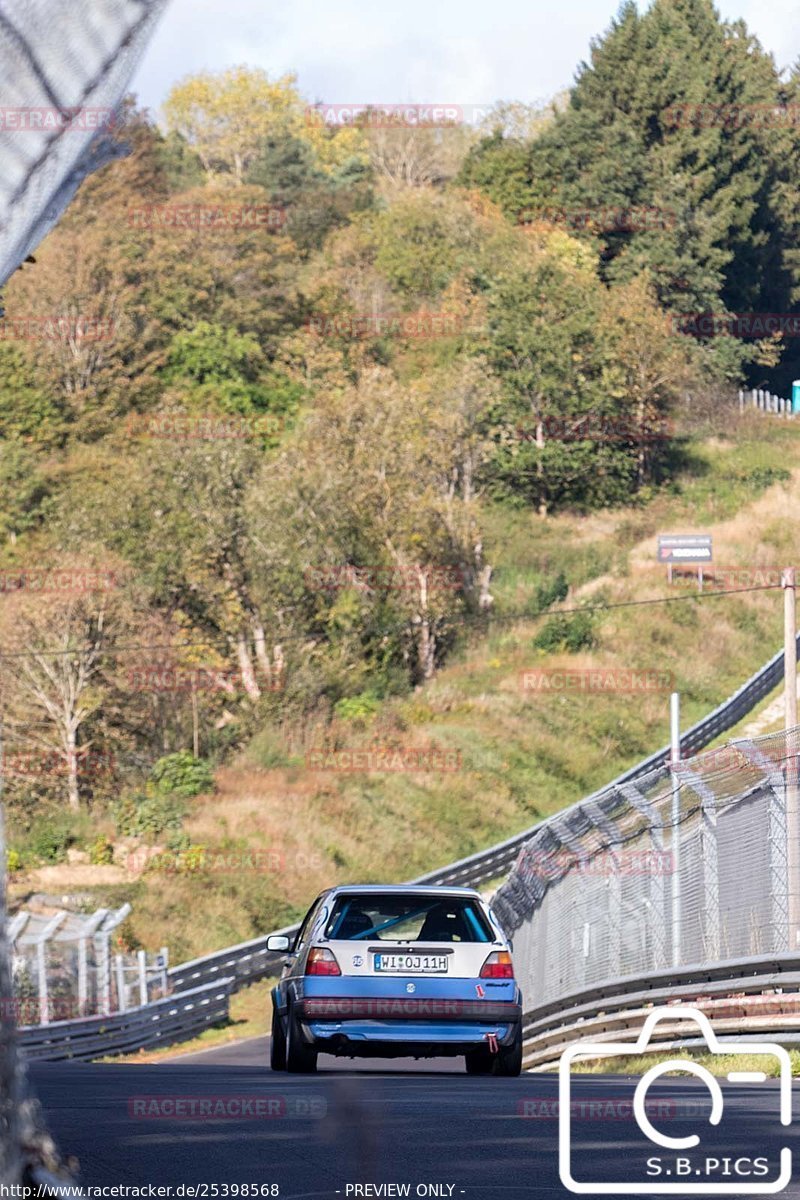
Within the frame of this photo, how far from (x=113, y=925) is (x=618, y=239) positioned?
69.4m

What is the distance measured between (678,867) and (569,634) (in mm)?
50608

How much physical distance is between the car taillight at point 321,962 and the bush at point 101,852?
39641 mm

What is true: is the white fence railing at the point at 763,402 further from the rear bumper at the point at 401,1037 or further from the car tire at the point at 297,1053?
the rear bumper at the point at 401,1037

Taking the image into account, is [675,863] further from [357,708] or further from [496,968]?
[357,708]

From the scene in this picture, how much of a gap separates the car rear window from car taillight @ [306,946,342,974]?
0.42 feet

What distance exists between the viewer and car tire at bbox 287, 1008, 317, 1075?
13.4m

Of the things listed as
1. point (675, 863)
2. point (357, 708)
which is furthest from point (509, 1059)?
point (357, 708)

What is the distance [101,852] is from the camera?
52750mm

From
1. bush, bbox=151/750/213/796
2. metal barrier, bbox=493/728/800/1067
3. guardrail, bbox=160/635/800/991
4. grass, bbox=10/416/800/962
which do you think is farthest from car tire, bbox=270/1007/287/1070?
bush, bbox=151/750/213/796

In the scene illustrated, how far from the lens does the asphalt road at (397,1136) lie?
6.99 m

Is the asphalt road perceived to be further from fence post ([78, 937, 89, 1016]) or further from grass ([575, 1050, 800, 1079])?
fence post ([78, 937, 89, 1016])

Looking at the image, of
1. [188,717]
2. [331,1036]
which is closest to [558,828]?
[331,1036]

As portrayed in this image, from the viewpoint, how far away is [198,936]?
46219 mm

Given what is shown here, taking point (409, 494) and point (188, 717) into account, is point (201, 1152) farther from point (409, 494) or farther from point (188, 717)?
point (409, 494)
